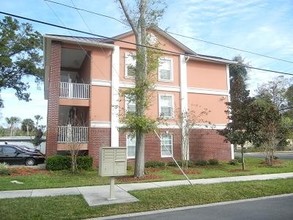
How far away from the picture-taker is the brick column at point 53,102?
21047 millimetres

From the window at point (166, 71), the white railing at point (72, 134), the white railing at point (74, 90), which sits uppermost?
the window at point (166, 71)

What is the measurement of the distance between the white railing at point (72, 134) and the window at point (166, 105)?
222 inches

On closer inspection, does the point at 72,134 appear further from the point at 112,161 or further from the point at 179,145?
the point at 112,161

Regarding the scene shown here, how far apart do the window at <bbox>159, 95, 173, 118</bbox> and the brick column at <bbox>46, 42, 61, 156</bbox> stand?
7209 mm

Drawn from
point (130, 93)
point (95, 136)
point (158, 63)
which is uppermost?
point (158, 63)

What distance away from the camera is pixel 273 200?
36.0 ft

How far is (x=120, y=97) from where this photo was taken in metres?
21.7

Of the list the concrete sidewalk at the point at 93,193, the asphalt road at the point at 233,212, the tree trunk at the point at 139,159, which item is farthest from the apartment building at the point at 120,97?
the asphalt road at the point at 233,212

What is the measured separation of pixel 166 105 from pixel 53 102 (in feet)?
25.8

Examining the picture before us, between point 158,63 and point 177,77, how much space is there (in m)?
8.09

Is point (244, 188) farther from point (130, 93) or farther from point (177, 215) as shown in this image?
point (130, 93)

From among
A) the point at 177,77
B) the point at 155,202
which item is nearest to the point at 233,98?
the point at 177,77

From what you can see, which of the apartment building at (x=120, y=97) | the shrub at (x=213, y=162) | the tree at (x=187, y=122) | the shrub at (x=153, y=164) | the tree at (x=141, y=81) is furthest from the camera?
the shrub at (x=213, y=162)

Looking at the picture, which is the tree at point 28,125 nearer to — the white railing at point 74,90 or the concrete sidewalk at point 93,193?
A: the white railing at point 74,90
